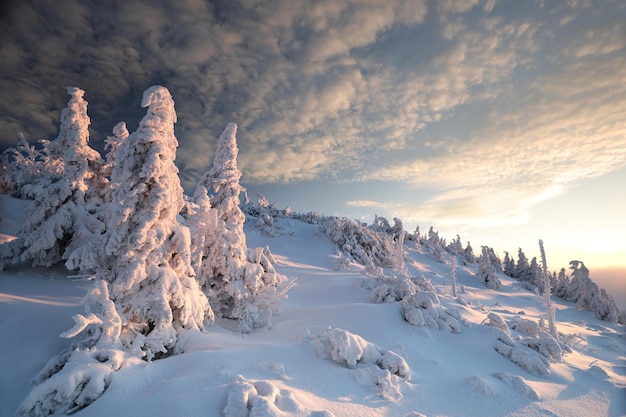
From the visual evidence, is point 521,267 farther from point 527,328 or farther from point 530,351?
point 530,351

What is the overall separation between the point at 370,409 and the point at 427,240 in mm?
71145

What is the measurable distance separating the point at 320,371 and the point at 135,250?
7.45m

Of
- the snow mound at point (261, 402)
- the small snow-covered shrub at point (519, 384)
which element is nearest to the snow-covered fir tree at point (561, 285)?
the small snow-covered shrub at point (519, 384)

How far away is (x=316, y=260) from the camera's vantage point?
40.2 metres

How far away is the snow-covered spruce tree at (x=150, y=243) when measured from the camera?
9.42 meters

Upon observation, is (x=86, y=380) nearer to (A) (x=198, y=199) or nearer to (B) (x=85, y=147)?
(A) (x=198, y=199)

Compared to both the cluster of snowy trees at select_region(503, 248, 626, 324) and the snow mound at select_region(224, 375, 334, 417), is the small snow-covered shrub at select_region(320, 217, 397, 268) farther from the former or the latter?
the snow mound at select_region(224, 375, 334, 417)

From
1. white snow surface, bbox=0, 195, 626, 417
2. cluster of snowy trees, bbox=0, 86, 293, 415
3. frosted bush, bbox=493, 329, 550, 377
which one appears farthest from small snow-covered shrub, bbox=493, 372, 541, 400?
cluster of snowy trees, bbox=0, 86, 293, 415

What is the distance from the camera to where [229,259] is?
15.7 metres

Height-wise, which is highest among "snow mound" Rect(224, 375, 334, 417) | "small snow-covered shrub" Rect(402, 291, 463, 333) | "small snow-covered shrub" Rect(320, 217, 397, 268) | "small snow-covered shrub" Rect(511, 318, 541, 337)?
"small snow-covered shrub" Rect(320, 217, 397, 268)

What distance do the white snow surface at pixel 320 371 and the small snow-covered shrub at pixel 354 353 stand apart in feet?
0.11

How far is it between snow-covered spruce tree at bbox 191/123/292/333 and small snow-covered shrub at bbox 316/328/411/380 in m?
6.10

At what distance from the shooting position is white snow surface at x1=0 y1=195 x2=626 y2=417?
6.79m

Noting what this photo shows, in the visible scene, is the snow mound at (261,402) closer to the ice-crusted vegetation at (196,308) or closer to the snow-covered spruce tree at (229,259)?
the ice-crusted vegetation at (196,308)
